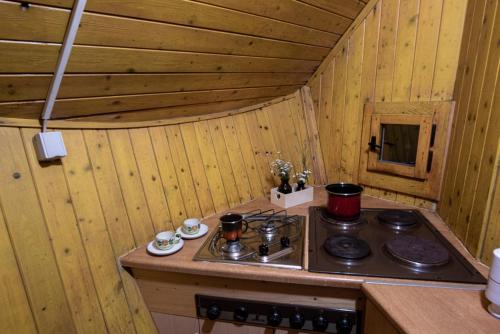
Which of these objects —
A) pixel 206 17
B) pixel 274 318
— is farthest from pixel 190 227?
pixel 206 17

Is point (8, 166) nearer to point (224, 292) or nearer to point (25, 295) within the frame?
point (25, 295)

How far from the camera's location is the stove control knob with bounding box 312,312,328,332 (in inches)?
37.9

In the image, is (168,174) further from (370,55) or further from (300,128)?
(370,55)

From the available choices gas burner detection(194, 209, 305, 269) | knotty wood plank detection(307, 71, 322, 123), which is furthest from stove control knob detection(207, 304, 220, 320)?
knotty wood plank detection(307, 71, 322, 123)

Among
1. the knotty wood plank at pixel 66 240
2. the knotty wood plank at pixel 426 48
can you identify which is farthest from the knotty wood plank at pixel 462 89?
the knotty wood plank at pixel 66 240

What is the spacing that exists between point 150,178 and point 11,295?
1.94 feet

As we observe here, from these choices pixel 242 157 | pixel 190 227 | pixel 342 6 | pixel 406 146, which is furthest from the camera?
pixel 242 157

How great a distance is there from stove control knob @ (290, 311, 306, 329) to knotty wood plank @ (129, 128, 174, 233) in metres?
0.66

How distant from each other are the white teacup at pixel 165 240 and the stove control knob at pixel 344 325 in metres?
0.69

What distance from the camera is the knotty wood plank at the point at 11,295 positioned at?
0.81 m

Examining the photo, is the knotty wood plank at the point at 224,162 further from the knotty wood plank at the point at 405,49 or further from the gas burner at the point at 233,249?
the knotty wood plank at the point at 405,49

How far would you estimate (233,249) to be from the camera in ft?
3.60

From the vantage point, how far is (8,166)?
2.80 feet

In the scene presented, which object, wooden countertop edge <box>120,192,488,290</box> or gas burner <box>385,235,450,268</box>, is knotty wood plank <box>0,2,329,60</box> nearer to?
wooden countertop edge <box>120,192,488,290</box>
